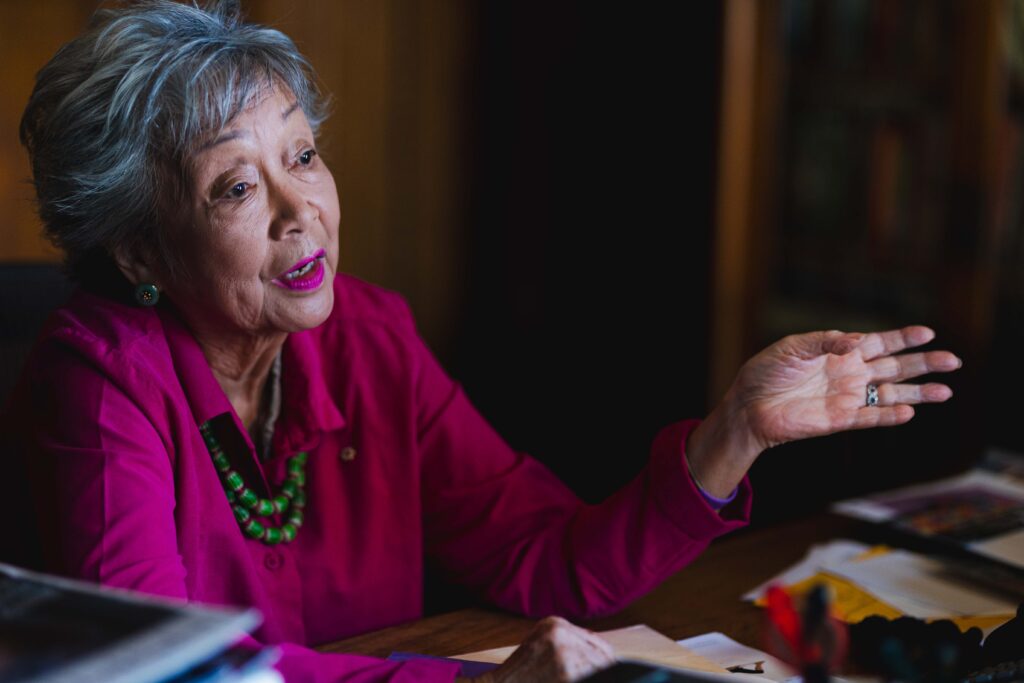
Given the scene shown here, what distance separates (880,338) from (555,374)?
9.32 ft

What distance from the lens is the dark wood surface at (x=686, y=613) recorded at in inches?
46.6

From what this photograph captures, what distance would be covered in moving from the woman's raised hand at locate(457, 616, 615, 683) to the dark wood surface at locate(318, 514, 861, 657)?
0.17m

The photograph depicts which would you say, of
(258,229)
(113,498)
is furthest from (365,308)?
(113,498)

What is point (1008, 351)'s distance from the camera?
3.20 m

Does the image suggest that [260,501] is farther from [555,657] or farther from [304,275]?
[555,657]

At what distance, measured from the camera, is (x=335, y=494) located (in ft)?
4.60

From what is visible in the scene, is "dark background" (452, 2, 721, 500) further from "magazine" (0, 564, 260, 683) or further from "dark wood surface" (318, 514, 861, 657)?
"magazine" (0, 564, 260, 683)

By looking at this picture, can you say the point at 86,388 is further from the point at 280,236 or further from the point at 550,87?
the point at 550,87

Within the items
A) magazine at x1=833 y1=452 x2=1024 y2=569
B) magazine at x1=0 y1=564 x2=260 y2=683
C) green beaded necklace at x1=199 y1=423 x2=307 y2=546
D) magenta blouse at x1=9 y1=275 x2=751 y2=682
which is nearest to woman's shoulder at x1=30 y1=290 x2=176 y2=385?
magenta blouse at x1=9 y1=275 x2=751 y2=682

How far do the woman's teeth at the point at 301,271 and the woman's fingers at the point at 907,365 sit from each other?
648mm

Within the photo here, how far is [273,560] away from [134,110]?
547mm

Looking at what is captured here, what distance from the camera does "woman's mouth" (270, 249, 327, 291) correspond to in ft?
4.23

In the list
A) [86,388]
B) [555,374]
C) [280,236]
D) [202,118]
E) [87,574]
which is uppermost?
[202,118]

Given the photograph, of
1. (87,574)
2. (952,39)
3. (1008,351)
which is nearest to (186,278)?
(87,574)
